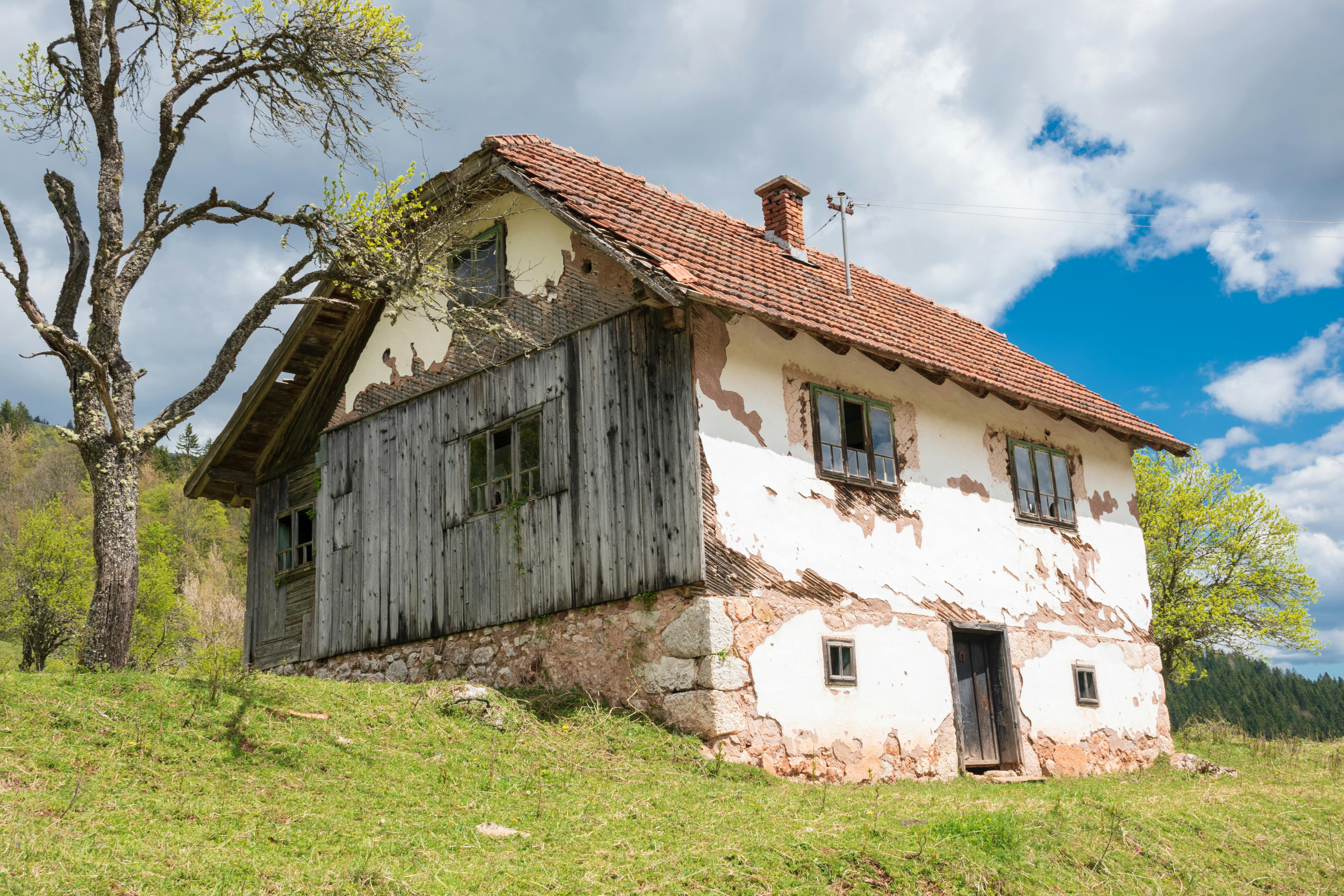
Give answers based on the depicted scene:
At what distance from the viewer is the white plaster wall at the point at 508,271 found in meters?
12.3

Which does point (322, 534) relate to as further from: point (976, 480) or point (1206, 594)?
point (1206, 594)

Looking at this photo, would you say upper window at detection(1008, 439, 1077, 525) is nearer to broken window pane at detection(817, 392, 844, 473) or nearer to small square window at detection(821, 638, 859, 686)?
broken window pane at detection(817, 392, 844, 473)

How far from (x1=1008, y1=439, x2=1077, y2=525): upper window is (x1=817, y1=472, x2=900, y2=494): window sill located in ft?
8.64

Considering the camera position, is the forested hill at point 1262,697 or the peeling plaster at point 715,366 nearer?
the peeling plaster at point 715,366

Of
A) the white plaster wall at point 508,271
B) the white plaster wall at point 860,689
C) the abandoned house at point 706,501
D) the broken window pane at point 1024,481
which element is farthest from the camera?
the broken window pane at point 1024,481

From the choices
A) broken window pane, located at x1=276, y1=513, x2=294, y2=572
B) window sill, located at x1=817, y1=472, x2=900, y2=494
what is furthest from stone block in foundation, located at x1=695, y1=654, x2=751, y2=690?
broken window pane, located at x1=276, y1=513, x2=294, y2=572

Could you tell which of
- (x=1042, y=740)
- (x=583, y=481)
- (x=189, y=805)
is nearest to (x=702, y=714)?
(x=583, y=481)

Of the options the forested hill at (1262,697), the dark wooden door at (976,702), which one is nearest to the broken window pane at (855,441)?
the dark wooden door at (976,702)

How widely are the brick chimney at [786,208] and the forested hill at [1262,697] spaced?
37.6 m

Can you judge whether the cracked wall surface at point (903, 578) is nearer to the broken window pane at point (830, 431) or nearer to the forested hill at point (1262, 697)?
the broken window pane at point (830, 431)

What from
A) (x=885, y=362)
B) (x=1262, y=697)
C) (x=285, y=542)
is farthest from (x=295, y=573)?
(x=1262, y=697)

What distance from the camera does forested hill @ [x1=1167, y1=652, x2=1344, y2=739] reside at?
4869 centimetres

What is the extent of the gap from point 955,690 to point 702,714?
149 inches

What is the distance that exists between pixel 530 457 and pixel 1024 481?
688 cm
